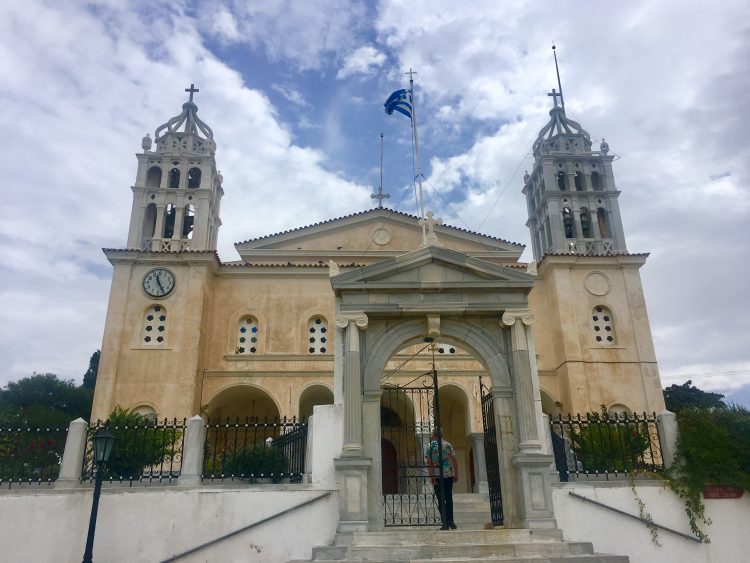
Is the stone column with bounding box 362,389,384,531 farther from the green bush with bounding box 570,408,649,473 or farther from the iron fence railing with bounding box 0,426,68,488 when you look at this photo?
the iron fence railing with bounding box 0,426,68,488

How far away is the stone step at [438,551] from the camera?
9352mm

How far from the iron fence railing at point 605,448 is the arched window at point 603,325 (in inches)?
498

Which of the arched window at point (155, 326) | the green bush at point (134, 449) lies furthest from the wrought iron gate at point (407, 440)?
the arched window at point (155, 326)

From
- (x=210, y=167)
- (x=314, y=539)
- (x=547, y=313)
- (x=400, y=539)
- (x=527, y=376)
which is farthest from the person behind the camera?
(x=210, y=167)

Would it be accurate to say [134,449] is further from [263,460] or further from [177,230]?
[177,230]

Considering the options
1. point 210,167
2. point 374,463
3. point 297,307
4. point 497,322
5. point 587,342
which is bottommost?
point 374,463

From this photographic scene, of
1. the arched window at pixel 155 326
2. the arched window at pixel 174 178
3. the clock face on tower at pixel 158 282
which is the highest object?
the arched window at pixel 174 178

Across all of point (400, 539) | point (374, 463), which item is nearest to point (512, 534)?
point (400, 539)

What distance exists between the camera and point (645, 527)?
11.0m

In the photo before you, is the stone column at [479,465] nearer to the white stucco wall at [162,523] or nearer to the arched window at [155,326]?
the white stucco wall at [162,523]

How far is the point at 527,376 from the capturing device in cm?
1145

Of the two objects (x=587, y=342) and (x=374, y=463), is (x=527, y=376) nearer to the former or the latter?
(x=374, y=463)

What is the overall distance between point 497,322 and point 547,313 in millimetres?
15041

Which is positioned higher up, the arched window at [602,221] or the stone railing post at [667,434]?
the arched window at [602,221]
